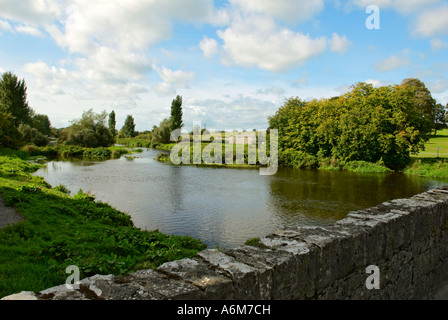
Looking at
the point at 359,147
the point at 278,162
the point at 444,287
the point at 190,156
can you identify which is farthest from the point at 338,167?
the point at 444,287

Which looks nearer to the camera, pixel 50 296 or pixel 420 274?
pixel 50 296

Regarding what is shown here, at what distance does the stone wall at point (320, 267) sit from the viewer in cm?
219

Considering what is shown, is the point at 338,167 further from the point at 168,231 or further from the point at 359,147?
the point at 168,231

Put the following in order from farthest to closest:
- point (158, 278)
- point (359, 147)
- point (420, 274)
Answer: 1. point (359, 147)
2. point (420, 274)
3. point (158, 278)

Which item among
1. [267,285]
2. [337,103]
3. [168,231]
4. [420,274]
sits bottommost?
[168,231]

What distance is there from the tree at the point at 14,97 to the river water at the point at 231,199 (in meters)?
41.6

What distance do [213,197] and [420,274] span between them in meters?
13.4

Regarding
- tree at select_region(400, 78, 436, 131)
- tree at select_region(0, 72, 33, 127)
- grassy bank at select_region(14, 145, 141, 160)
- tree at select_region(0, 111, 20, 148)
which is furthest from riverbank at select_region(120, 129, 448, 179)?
tree at select_region(0, 72, 33, 127)

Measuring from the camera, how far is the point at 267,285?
8.04 feet

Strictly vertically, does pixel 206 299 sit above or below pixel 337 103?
below

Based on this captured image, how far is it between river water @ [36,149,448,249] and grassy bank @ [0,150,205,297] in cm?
253

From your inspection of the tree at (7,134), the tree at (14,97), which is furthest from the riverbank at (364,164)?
the tree at (14,97)

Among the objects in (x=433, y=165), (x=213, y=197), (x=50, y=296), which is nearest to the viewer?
(x=50, y=296)

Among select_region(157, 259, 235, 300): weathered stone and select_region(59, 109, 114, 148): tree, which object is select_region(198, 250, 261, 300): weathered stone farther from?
select_region(59, 109, 114, 148): tree
